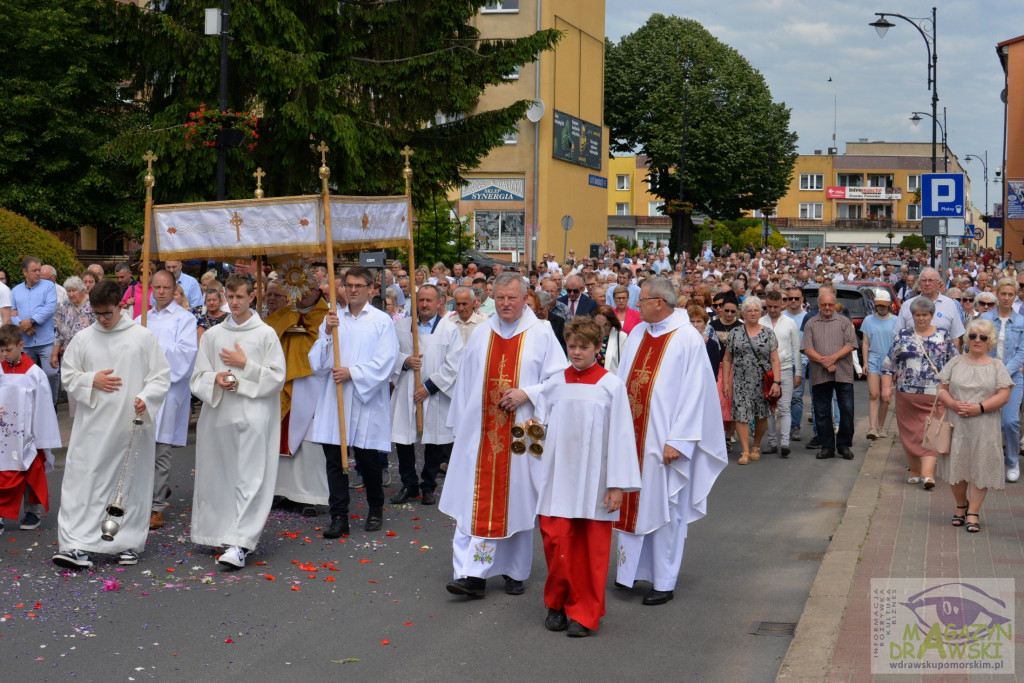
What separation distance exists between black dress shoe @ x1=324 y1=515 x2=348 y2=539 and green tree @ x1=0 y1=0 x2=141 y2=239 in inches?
721

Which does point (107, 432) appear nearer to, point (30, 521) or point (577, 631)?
point (30, 521)

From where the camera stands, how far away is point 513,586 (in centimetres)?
767

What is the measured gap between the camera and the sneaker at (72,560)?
8039 millimetres

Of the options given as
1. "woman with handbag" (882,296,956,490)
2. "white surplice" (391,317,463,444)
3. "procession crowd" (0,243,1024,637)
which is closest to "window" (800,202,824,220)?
"procession crowd" (0,243,1024,637)

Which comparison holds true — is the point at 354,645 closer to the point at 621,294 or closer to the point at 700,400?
the point at 700,400

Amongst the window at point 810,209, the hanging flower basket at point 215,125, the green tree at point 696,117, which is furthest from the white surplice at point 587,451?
the window at point 810,209

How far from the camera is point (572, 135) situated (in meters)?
47.0

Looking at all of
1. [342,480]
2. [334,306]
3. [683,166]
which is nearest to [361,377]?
[334,306]

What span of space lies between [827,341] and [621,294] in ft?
7.57

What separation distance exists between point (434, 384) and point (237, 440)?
8.20 feet

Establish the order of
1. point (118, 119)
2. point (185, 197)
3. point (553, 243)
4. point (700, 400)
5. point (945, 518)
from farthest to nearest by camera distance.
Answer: point (553, 243)
point (118, 119)
point (185, 197)
point (945, 518)
point (700, 400)

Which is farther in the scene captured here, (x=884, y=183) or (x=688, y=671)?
(x=884, y=183)

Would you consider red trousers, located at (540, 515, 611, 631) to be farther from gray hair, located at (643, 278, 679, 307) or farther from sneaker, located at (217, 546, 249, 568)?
sneaker, located at (217, 546, 249, 568)

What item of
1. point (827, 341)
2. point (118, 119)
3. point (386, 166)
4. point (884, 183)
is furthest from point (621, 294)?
point (884, 183)
